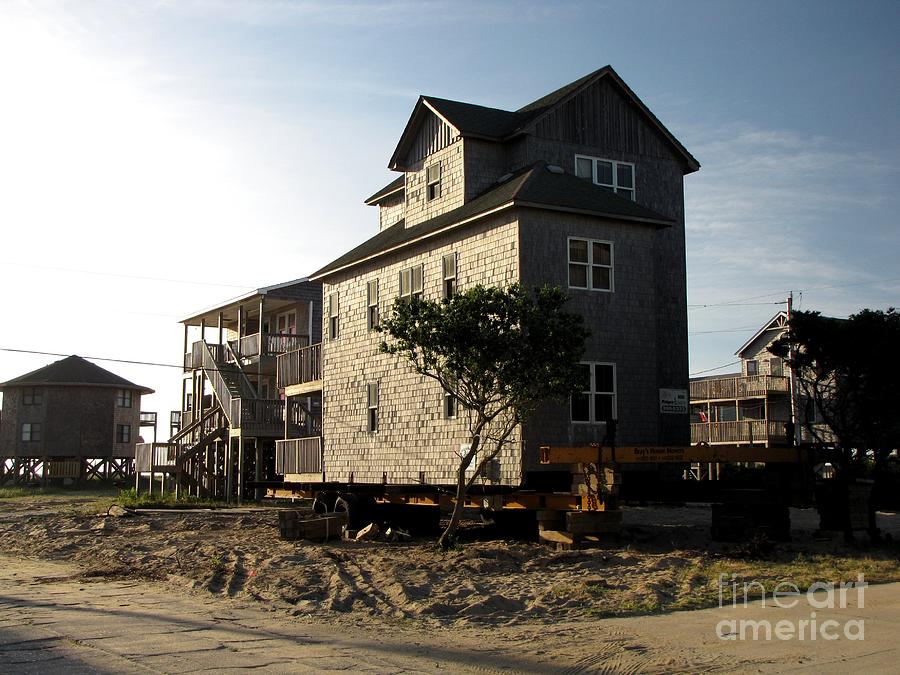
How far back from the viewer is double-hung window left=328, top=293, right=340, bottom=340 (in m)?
30.8

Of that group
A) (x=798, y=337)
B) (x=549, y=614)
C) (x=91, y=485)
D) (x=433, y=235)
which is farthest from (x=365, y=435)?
(x=91, y=485)

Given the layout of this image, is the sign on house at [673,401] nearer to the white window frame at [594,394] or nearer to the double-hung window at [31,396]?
the white window frame at [594,394]

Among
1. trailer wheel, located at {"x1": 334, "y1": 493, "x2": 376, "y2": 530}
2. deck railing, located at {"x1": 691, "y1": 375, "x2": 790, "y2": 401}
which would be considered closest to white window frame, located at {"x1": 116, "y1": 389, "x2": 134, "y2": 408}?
deck railing, located at {"x1": 691, "y1": 375, "x2": 790, "y2": 401}

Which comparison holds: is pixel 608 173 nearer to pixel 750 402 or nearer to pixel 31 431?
pixel 750 402

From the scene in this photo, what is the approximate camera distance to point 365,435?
28.1 m

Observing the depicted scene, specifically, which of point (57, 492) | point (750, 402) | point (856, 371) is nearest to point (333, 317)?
point (856, 371)

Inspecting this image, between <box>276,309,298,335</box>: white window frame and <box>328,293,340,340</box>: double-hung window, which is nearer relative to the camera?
<box>328,293,340,340</box>: double-hung window

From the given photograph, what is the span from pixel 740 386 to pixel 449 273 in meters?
37.2

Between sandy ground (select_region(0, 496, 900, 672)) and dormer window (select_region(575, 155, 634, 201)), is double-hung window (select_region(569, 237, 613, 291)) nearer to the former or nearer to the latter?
dormer window (select_region(575, 155, 634, 201))

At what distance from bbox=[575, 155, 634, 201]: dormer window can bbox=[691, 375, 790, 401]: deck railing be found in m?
31.5

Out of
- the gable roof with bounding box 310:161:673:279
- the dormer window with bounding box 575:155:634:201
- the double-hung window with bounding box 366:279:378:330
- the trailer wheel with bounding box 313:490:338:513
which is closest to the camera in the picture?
the gable roof with bounding box 310:161:673:279

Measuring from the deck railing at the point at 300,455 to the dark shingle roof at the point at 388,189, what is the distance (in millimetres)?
8058

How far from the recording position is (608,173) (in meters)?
27.1

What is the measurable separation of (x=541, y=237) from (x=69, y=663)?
51.2 ft
